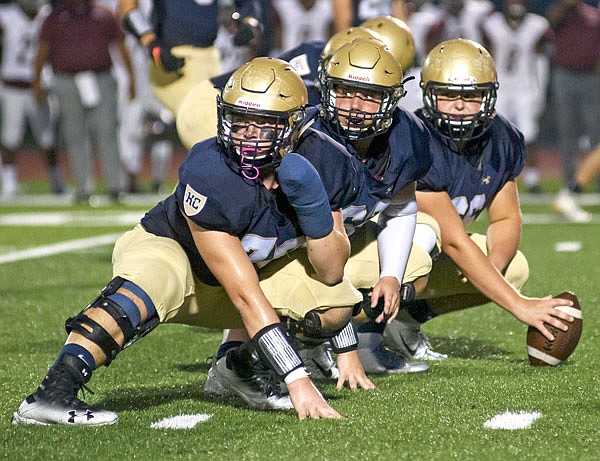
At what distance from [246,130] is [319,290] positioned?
1.56ft

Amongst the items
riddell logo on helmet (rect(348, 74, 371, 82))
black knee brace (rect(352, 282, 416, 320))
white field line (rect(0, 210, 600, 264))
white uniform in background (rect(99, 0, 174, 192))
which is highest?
riddell logo on helmet (rect(348, 74, 371, 82))

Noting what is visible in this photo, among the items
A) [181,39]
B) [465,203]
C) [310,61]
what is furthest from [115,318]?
[181,39]

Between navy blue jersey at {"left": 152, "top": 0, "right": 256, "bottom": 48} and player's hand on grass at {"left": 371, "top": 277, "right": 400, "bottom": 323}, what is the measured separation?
2.38m

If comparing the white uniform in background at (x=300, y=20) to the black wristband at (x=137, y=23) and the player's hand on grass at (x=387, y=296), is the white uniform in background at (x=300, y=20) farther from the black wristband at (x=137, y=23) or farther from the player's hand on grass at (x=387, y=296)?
the player's hand on grass at (x=387, y=296)

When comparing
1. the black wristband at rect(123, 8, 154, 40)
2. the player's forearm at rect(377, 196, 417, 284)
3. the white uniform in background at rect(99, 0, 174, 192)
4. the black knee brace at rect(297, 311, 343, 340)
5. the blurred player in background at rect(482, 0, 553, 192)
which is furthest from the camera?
the blurred player in background at rect(482, 0, 553, 192)

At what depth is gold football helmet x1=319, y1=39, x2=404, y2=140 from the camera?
10.3ft

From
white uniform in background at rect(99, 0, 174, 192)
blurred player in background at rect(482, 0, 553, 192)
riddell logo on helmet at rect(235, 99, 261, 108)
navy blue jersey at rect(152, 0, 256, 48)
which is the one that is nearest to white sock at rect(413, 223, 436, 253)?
riddell logo on helmet at rect(235, 99, 261, 108)

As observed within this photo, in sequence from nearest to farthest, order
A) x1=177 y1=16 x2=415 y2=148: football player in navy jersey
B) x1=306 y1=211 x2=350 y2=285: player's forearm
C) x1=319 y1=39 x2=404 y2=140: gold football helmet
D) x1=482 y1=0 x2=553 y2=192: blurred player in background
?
x1=306 y1=211 x2=350 y2=285: player's forearm
x1=319 y1=39 x2=404 y2=140: gold football helmet
x1=177 y1=16 x2=415 y2=148: football player in navy jersey
x1=482 y1=0 x2=553 y2=192: blurred player in background

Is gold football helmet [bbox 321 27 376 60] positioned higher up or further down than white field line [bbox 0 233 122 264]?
higher up

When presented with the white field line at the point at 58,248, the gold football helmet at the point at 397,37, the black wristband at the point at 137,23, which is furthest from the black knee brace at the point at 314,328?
the white field line at the point at 58,248

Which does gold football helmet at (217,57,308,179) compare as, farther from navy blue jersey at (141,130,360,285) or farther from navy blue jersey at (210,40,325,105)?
navy blue jersey at (210,40,325,105)

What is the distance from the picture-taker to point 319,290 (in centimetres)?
300

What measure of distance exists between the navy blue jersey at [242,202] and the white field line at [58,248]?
10.7ft

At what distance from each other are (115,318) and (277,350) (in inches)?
15.3
